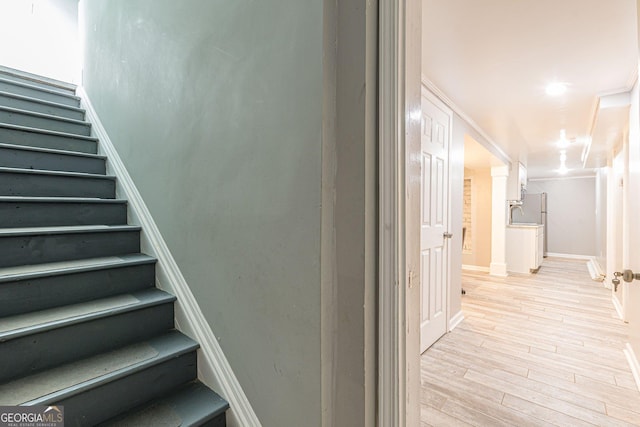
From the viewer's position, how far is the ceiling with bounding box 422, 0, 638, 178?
161 centimetres

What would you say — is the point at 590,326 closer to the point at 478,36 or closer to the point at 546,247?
the point at 478,36

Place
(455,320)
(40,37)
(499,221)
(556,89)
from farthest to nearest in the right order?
(499,221), (40,37), (455,320), (556,89)

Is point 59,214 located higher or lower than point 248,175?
lower

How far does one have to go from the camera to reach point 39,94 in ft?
8.63

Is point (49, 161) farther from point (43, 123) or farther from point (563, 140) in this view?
point (563, 140)

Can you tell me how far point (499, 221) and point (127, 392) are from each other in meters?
5.91

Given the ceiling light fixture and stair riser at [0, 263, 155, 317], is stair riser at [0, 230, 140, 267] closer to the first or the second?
stair riser at [0, 263, 155, 317]

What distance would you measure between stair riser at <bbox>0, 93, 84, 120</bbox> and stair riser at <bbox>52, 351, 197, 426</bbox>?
256cm

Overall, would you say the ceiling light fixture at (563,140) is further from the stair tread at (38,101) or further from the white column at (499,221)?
the stair tread at (38,101)

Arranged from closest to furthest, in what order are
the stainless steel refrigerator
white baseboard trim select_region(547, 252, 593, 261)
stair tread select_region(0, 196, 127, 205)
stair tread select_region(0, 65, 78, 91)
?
stair tread select_region(0, 196, 127, 205), stair tread select_region(0, 65, 78, 91), white baseboard trim select_region(547, 252, 593, 261), the stainless steel refrigerator

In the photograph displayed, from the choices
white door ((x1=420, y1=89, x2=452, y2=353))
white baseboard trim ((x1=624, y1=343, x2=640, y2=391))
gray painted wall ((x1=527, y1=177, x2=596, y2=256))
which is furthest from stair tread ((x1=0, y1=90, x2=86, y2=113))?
gray painted wall ((x1=527, y1=177, x2=596, y2=256))

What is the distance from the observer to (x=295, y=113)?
91 centimetres

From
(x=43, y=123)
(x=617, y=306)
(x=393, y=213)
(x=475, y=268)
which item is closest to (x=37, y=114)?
(x=43, y=123)

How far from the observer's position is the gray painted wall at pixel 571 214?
8.00 metres
